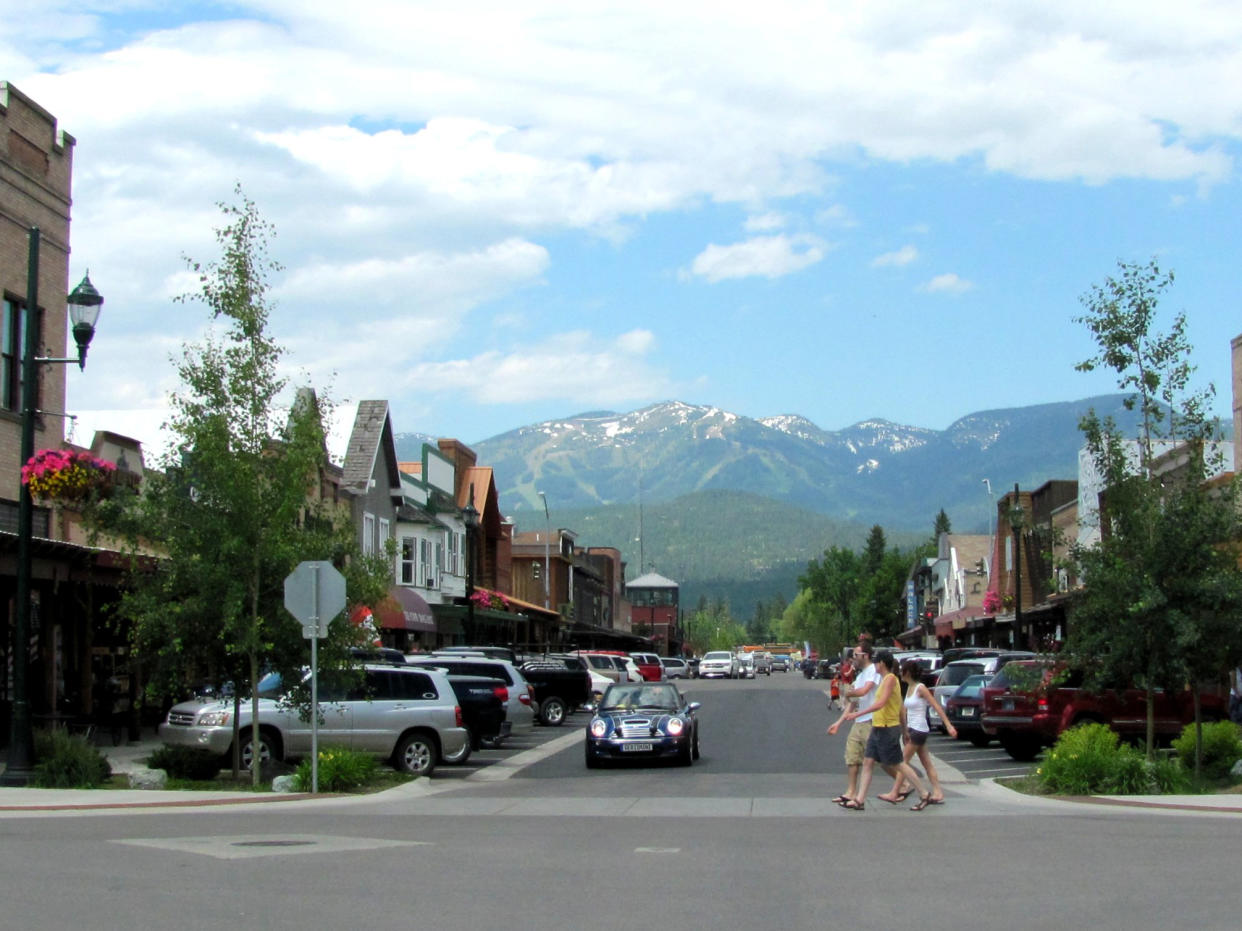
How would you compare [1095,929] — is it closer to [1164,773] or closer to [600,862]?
[600,862]

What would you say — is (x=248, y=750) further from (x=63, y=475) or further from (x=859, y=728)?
(x=859, y=728)

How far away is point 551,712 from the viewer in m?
36.8

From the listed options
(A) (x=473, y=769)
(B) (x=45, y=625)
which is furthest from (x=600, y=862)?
(B) (x=45, y=625)

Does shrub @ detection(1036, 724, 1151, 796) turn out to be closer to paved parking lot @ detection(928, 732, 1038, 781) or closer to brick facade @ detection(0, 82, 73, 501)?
paved parking lot @ detection(928, 732, 1038, 781)

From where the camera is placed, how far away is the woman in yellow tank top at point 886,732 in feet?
54.7

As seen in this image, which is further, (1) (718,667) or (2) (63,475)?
(1) (718,667)

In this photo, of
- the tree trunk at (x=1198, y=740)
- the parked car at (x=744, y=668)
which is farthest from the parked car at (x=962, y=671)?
the parked car at (x=744, y=668)

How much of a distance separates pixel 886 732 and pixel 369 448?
33.6 metres

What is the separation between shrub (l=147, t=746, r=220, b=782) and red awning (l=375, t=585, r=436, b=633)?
20.6 m

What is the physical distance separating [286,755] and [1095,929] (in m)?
14.9

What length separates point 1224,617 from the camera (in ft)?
63.4

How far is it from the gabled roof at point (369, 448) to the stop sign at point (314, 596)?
28785mm

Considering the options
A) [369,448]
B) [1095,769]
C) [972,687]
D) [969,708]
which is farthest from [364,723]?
[369,448]

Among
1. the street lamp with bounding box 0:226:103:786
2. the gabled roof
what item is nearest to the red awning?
the gabled roof
